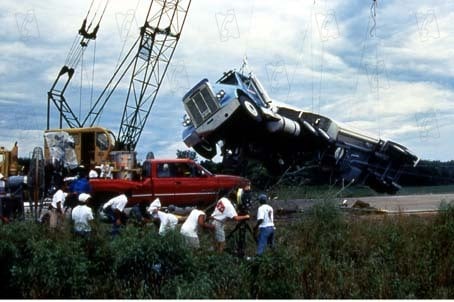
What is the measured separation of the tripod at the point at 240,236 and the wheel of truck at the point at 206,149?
1014 cm

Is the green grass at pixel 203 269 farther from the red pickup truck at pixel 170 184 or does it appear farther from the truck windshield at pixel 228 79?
the truck windshield at pixel 228 79

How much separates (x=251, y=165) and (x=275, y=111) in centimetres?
241

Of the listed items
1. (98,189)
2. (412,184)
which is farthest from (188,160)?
(412,184)

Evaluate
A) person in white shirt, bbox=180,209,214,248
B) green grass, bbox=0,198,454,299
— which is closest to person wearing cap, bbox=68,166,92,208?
green grass, bbox=0,198,454,299

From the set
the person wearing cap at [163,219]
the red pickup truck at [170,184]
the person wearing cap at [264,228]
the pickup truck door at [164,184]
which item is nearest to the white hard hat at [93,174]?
the red pickup truck at [170,184]

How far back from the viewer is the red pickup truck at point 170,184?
20219mm

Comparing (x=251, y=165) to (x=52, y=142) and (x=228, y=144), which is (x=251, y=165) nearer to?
(x=228, y=144)

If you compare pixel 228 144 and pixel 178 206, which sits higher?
pixel 228 144

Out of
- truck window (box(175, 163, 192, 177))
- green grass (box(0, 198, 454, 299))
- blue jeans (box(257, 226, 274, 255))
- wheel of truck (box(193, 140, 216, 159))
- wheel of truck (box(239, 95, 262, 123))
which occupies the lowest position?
green grass (box(0, 198, 454, 299))

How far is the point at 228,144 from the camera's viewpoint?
25219mm

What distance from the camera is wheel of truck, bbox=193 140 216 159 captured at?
24.6 meters

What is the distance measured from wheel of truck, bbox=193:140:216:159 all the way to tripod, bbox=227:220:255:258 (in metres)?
10.1

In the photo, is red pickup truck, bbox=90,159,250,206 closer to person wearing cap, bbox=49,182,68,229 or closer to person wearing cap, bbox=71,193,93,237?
person wearing cap, bbox=49,182,68,229

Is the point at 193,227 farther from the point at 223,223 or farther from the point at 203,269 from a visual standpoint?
the point at 203,269
